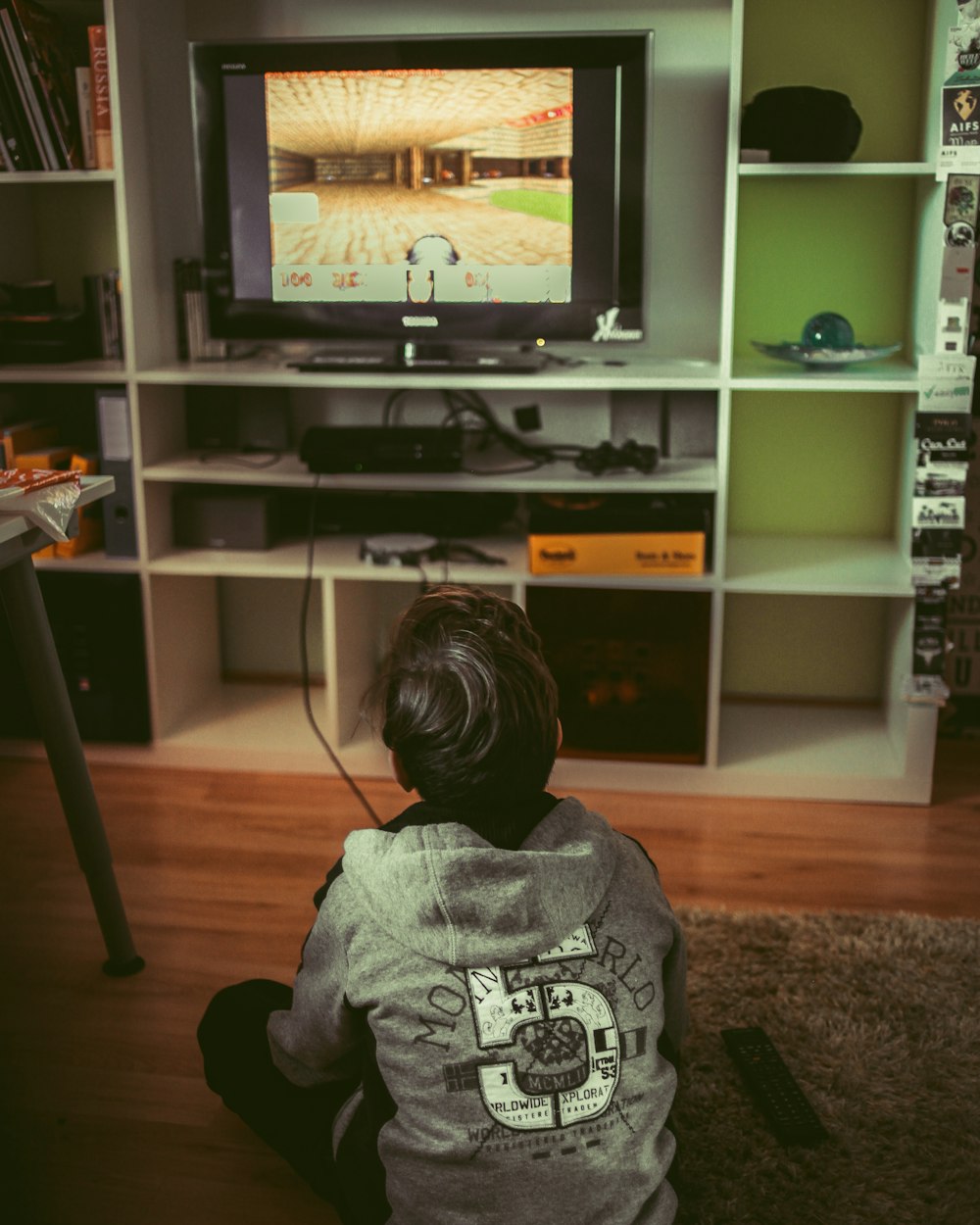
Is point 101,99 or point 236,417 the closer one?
point 101,99

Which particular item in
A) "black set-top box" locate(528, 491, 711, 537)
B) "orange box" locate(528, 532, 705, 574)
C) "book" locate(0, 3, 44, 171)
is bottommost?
"orange box" locate(528, 532, 705, 574)

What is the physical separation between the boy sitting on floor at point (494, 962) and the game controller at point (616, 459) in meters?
1.45

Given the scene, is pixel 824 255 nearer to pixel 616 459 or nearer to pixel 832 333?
pixel 832 333

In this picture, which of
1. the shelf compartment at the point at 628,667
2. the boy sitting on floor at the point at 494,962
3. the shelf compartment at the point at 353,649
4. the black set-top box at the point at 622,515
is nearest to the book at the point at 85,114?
the shelf compartment at the point at 353,649

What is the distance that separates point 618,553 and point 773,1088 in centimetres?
117

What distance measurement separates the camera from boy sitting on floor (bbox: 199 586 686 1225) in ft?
3.51

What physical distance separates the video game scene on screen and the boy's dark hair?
1.59m

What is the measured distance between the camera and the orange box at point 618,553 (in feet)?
8.29

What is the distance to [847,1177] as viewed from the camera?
151cm

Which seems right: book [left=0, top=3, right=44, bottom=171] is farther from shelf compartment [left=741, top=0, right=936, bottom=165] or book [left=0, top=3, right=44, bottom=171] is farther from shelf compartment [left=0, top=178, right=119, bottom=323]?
shelf compartment [left=741, top=0, right=936, bottom=165]

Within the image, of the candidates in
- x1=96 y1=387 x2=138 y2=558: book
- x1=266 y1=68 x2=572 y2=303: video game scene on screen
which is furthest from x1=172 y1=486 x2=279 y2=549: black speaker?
x1=266 y1=68 x2=572 y2=303: video game scene on screen

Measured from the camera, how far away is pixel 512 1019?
1.07m

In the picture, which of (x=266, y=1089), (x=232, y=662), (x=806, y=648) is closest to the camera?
(x=266, y=1089)

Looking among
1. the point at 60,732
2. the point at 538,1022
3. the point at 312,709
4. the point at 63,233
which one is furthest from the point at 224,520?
the point at 538,1022
